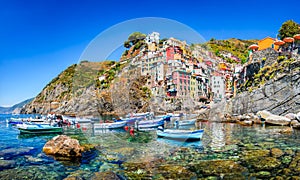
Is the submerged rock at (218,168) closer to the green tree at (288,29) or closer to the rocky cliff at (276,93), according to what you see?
the rocky cliff at (276,93)

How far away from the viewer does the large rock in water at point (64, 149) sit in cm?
991

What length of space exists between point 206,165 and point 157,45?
4.71 metres

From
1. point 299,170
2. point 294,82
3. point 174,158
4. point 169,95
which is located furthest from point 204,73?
point 294,82

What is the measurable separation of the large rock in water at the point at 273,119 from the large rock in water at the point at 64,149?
2017 centimetres

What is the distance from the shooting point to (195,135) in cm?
1410

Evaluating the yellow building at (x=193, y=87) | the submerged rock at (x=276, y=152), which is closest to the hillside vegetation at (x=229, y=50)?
the submerged rock at (x=276, y=152)

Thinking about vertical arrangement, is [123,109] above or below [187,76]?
below

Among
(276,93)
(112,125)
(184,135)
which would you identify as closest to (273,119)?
(276,93)

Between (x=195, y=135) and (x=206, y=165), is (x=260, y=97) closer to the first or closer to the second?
(x=195, y=135)

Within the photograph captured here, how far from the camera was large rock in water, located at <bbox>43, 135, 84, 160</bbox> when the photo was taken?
32.5ft

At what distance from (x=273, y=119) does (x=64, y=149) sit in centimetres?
2103

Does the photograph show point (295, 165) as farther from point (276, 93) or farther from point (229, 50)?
point (229, 50)

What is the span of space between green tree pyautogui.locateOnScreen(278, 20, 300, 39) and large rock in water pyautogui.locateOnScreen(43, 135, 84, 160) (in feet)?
129

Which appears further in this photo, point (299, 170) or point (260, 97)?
point (260, 97)
